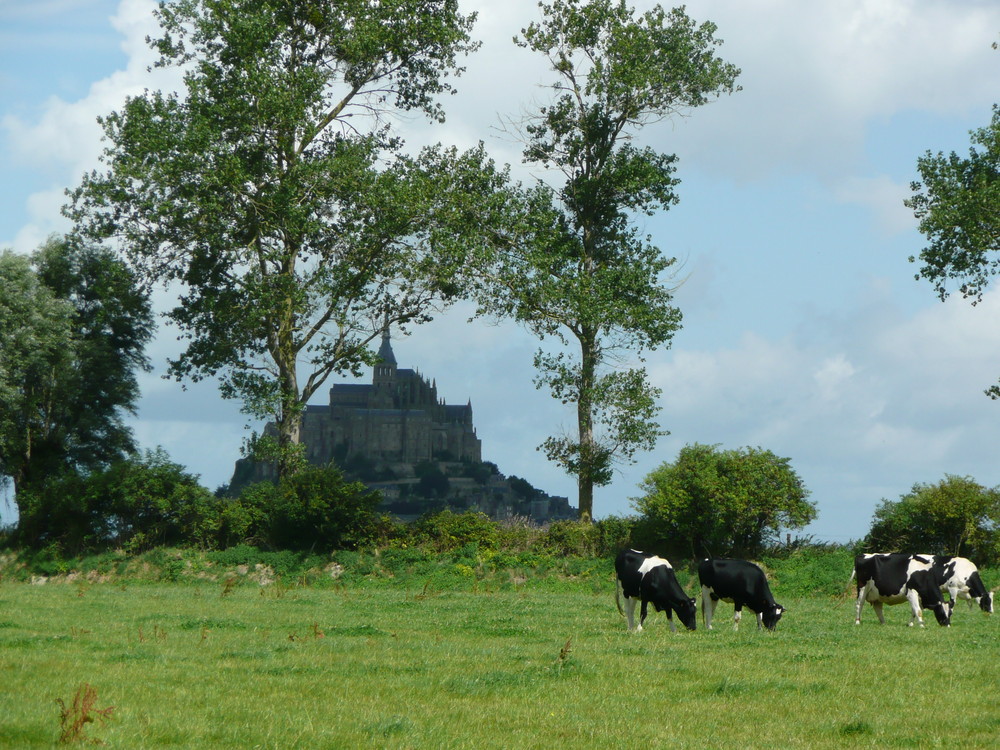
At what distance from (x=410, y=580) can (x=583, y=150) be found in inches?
709

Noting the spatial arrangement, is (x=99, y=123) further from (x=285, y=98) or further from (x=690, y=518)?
(x=690, y=518)

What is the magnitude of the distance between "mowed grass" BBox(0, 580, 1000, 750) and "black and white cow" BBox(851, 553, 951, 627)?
48cm

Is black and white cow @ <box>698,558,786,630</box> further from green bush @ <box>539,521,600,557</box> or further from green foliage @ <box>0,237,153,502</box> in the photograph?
green foliage @ <box>0,237,153,502</box>

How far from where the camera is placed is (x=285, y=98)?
127 ft

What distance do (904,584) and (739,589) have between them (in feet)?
14.2

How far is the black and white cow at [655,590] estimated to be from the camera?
69.1 feet

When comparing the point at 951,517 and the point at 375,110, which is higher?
the point at 375,110

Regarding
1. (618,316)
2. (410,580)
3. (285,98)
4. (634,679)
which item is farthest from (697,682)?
(285,98)

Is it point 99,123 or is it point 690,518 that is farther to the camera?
point 99,123

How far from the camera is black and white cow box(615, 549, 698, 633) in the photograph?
2105 cm

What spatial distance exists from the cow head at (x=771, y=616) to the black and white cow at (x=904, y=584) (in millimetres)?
2645

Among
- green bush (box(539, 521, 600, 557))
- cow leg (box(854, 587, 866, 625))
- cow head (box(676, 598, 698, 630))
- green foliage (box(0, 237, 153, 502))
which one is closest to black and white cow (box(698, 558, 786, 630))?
cow head (box(676, 598, 698, 630))

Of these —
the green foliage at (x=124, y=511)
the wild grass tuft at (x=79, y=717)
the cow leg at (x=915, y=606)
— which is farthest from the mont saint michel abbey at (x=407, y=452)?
the wild grass tuft at (x=79, y=717)

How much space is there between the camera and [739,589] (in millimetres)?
21344
